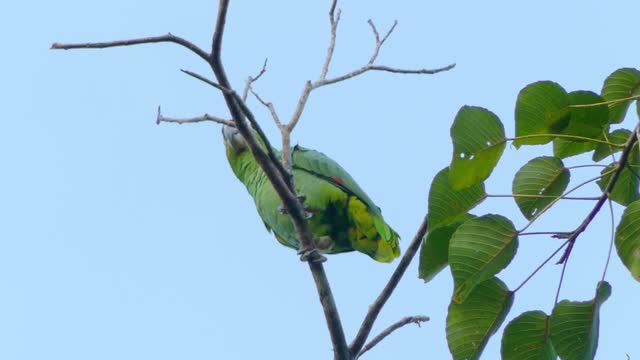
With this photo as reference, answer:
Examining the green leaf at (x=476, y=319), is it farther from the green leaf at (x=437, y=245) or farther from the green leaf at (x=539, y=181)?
the green leaf at (x=539, y=181)

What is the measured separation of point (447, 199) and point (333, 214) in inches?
106

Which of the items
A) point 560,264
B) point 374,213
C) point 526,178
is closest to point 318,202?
point 374,213

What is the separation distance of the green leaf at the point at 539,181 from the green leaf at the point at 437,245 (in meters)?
0.18

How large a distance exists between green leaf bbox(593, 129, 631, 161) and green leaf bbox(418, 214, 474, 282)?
1.28 ft

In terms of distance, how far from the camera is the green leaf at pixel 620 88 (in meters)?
2.16

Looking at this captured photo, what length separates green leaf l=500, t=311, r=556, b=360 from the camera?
2055 millimetres

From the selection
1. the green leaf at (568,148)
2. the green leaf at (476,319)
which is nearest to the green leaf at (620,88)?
the green leaf at (568,148)

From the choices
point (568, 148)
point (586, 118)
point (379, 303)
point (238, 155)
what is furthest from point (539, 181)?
point (238, 155)

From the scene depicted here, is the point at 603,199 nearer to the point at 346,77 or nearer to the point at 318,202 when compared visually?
the point at 346,77

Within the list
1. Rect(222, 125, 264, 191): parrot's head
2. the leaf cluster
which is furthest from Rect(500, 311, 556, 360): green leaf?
Rect(222, 125, 264, 191): parrot's head

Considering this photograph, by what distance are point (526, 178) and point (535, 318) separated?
39cm

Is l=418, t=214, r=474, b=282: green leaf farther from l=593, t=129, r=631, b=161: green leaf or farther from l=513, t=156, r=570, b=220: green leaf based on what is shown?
l=593, t=129, r=631, b=161: green leaf

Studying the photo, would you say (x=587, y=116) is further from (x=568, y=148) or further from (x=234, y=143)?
(x=234, y=143)

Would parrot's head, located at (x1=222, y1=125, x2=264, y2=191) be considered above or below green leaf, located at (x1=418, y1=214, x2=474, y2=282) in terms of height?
above
